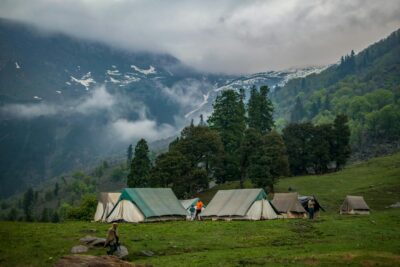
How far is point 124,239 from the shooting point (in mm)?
38156

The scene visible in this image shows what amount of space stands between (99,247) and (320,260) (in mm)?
16579

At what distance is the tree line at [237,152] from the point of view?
94000 millimetres

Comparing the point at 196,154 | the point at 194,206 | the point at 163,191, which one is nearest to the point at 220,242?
the point at 163,191

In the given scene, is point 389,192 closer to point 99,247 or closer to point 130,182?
point 130,182

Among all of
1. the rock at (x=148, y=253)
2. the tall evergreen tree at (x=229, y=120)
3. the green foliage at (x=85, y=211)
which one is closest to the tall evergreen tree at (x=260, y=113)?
the tall evergreen tree at (x=229, y=120)

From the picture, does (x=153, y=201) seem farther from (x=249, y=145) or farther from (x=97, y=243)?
(x=249, y=145)

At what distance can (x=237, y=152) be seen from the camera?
338 feet

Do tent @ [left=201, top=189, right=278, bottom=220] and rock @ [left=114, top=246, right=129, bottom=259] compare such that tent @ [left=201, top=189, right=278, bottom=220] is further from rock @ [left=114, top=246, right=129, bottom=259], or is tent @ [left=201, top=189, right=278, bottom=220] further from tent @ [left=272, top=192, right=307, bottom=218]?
rock @ [left=114, top=246, right=129, bottom=259]

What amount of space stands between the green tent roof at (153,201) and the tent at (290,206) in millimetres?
14413

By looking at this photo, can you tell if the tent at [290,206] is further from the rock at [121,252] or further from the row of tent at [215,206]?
the rock at [121,252]

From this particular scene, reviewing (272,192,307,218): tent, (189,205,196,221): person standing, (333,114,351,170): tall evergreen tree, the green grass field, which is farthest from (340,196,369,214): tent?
(333,114,351,170): tall evergreen tree

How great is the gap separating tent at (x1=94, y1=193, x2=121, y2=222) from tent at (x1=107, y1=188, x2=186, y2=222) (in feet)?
16.8

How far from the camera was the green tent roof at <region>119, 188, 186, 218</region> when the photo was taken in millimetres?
61375

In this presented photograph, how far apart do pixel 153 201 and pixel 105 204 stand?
10.0 meters
